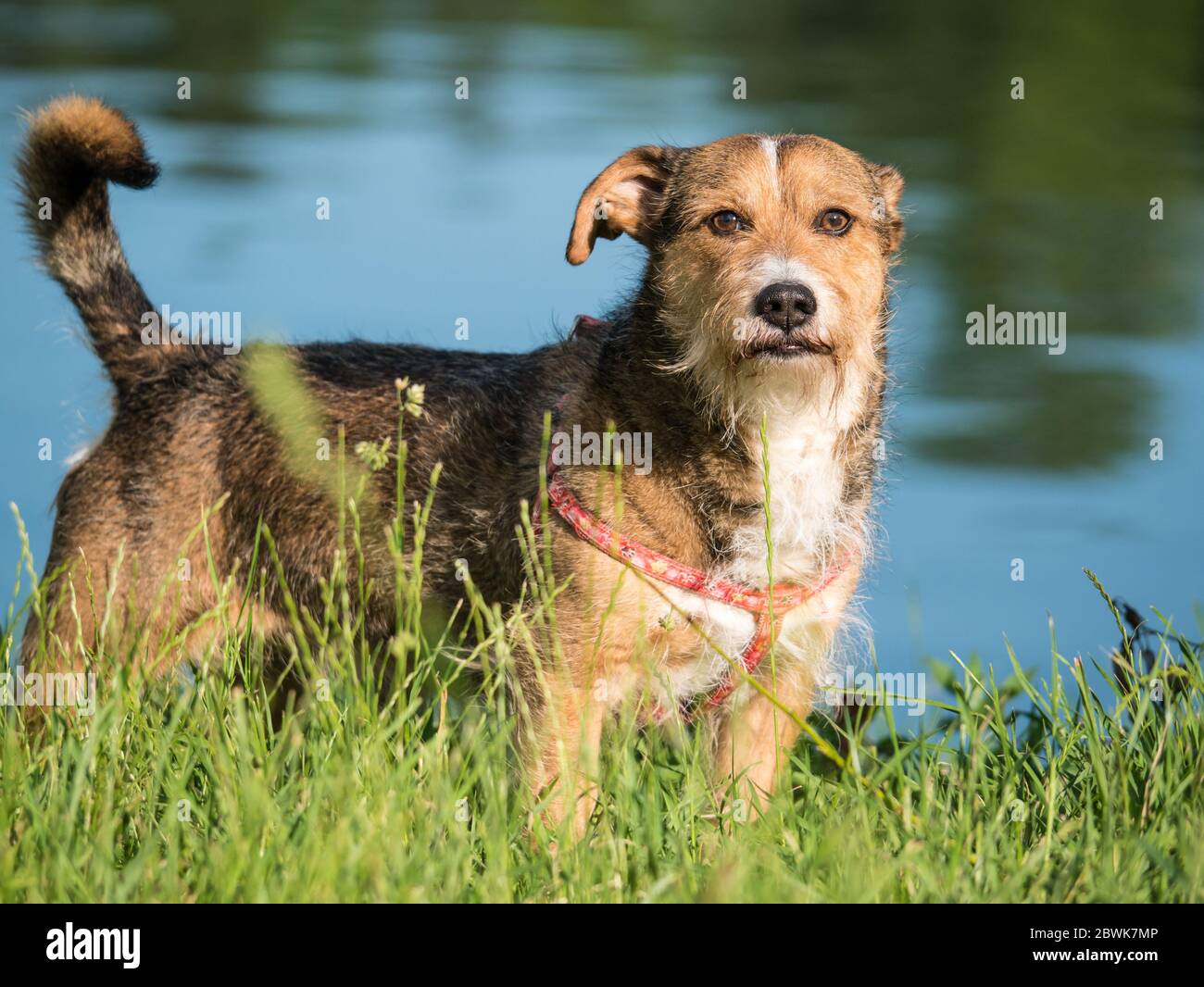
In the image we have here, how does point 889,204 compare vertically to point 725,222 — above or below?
above

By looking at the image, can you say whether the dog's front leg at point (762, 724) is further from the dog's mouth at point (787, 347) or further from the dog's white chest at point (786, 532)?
the dog's mouth at point (787, 347)

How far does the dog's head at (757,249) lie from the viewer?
420cm

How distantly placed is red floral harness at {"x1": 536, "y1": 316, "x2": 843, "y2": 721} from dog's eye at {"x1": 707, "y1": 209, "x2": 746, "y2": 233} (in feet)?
2.72

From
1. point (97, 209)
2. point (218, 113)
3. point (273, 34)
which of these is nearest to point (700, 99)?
point (218, 113)

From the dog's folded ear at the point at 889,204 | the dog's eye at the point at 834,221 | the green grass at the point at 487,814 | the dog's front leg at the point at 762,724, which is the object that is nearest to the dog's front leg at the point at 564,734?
the green grass at the point at 487,814

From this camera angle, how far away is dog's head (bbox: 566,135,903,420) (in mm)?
4203

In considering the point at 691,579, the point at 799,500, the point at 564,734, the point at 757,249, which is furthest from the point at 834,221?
the point at 564,734

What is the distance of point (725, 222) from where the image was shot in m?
4.50

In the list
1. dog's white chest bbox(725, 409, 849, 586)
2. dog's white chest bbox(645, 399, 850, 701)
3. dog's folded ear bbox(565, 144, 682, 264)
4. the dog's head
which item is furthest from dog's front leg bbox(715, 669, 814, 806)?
dog's folded ear bbox(565, 144, 682, 264)

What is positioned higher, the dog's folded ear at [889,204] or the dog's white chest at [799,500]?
the dog's folded ear at [889,204]

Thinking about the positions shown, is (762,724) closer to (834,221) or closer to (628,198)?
(834,221)

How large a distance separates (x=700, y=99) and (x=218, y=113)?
6.55 meters

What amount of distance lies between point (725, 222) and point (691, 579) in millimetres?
1041
